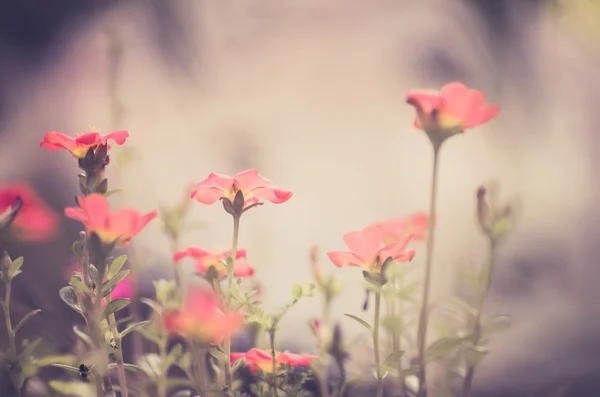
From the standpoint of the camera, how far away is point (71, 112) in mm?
1208

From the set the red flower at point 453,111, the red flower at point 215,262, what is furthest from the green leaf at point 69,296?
the red flower at point 453,111

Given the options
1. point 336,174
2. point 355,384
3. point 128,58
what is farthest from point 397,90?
point 355,384

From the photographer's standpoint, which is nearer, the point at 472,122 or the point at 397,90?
the point at 472,122

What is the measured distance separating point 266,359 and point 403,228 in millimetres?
208

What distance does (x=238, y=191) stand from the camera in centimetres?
47

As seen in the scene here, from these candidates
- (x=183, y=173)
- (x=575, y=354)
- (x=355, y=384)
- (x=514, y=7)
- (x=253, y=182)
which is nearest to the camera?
(x=253, y=182)

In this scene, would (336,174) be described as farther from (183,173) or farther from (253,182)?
(253,182)

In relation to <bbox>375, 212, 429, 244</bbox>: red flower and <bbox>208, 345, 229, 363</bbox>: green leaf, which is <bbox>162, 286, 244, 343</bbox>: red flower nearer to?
<bbox>208, 345, 229, 363</bbox>: green leaf

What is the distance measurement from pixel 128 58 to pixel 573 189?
1.08 meters

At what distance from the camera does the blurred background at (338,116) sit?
1.14 m

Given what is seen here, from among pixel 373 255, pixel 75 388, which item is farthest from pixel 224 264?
pixel 75 388

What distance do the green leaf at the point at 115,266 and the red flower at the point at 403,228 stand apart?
0.25 metres

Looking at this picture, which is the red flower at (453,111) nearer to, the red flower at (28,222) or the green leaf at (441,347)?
the green leaf at (441,347)

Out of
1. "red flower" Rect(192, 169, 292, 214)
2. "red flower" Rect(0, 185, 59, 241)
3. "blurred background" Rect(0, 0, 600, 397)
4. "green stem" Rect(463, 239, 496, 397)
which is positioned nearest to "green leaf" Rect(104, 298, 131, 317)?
"red flower" Rect(192, 169, 292, 214)
